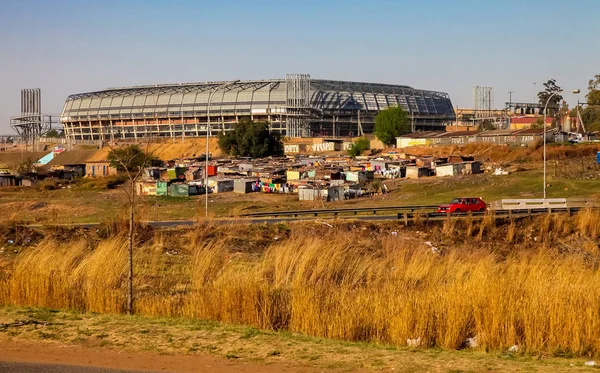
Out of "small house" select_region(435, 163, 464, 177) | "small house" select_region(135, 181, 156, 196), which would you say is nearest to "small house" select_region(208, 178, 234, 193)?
"small house" select_region(135, 181, 156, 196)

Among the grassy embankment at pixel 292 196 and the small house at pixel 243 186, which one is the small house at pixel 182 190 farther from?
the small house at pixel 243 186

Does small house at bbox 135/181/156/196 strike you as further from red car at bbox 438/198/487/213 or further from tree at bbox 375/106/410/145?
tree at bbox 375/106/410/145

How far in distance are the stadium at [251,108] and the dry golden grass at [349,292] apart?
103m

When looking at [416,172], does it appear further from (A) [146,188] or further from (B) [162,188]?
(A) [146,188]

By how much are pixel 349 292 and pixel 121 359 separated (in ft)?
14.8

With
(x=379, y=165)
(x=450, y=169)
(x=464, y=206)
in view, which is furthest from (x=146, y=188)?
(x=464, y=206)

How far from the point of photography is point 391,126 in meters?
101

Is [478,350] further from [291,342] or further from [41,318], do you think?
[41,318]

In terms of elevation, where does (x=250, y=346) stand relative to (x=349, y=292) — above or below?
below

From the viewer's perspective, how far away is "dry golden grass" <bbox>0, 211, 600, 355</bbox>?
12.7 metres

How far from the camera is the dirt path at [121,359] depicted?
11086 mm

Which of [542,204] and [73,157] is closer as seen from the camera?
[542,204]

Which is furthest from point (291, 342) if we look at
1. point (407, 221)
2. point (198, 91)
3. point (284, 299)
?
point (198, 91)

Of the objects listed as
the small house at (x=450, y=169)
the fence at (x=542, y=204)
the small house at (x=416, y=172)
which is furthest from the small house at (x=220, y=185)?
the fence at (x=542, y=204)
